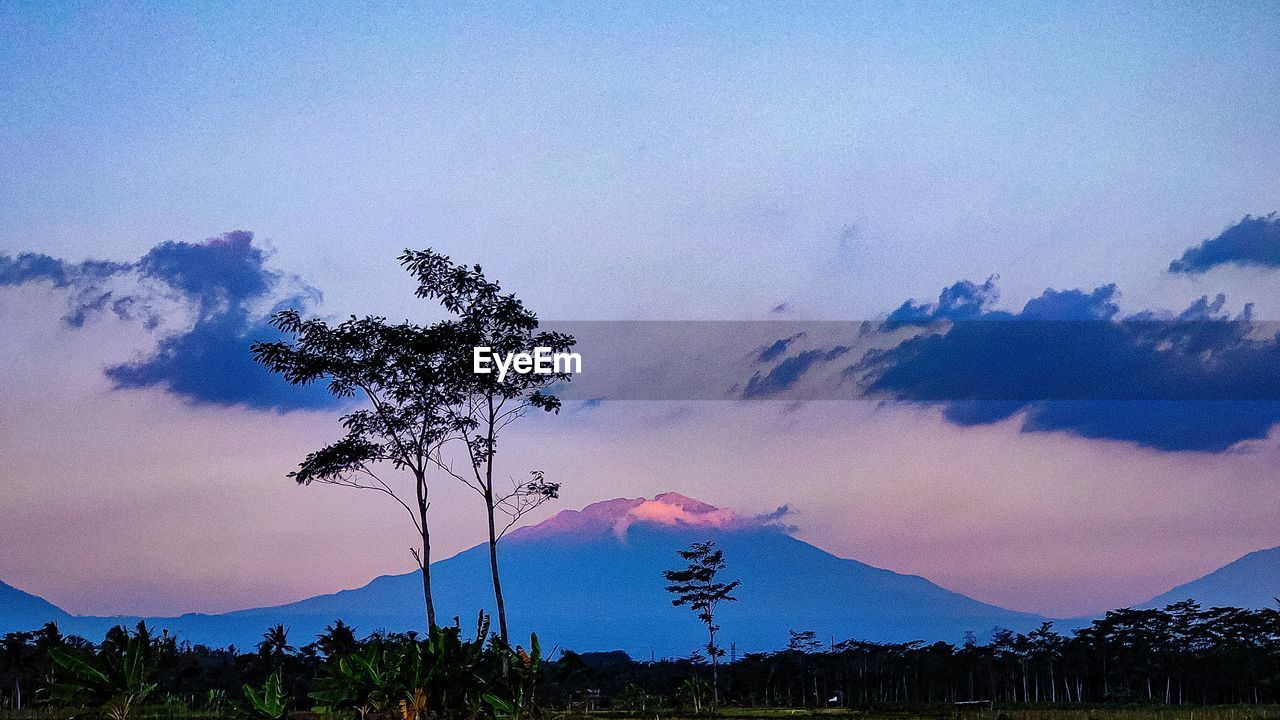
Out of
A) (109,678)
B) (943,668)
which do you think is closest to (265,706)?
(109,678)

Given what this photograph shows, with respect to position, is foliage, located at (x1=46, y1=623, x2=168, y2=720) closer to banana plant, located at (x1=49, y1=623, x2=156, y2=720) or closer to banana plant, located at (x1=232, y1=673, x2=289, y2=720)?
banana plant, located at (x1=49, y1=623, x2=156, y2=720)

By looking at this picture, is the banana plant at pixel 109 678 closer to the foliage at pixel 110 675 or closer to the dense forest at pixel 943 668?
the foliage at pixel 110 675

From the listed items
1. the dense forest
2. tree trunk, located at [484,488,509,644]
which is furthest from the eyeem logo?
the dense forest

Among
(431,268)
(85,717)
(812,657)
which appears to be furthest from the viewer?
(812,657)

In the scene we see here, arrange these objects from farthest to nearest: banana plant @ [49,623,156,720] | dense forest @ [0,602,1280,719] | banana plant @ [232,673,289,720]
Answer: dense forest @ [0,602,1280,719] < banana plant @ [49,623,156,720] < banana plant @ [232,673,289,720]

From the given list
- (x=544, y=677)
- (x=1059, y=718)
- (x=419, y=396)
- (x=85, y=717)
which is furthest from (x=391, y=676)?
(x=1059, y=718)

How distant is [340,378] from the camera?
34.1 m

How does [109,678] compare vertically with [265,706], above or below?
above

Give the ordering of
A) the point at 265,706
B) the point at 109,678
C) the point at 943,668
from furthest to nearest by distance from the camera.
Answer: the point at 943,668
the point at 109,678
the point at 265,706

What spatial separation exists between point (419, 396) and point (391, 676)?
16.3 meters

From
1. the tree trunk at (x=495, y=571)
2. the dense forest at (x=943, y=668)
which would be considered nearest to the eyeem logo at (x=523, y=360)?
the tree trunk at (x=495, y=571)

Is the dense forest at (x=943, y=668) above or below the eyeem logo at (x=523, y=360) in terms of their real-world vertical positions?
below

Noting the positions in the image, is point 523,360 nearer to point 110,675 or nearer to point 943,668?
point 110,675

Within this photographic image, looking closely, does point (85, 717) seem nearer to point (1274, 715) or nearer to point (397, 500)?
point (397, 500)
